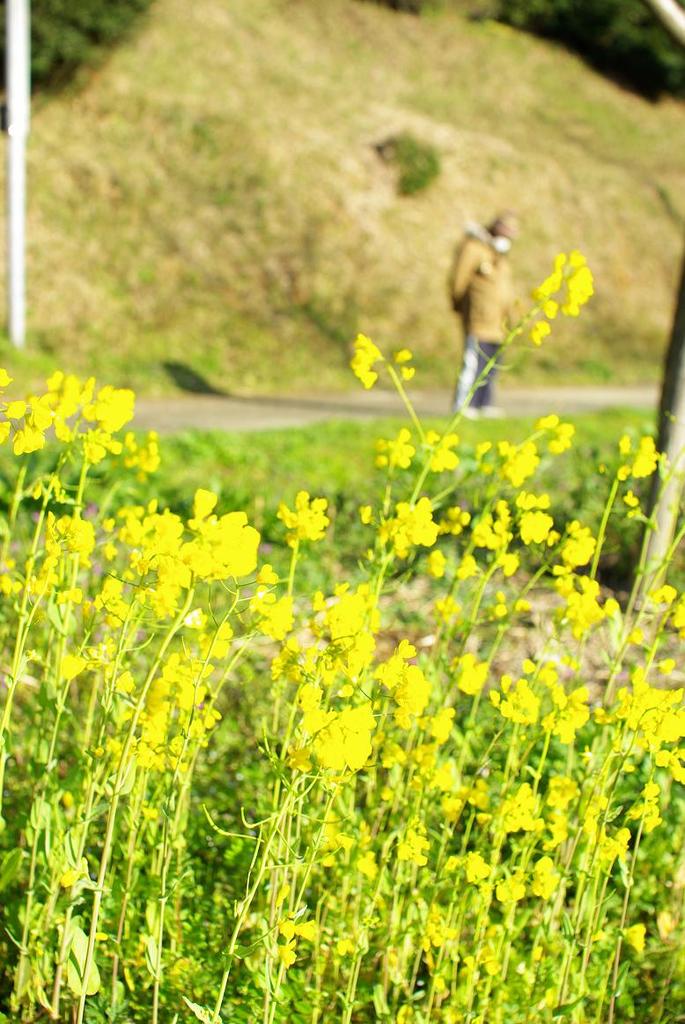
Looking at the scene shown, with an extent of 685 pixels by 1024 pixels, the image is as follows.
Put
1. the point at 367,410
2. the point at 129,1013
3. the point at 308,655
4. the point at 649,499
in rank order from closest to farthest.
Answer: the point at 308,655 < the point at 129,1013 < the point at 649,499 < the point at 367,410

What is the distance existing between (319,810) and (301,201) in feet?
47.6

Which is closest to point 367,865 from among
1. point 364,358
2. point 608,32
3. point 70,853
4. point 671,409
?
point 70,853

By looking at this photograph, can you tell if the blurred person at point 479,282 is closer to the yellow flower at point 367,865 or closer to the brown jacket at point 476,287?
the brown jacket at point 476,287

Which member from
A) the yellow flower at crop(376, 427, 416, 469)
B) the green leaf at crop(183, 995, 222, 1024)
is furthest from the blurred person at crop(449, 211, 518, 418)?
the green leaf at crop(183, 995, 222, 1024)

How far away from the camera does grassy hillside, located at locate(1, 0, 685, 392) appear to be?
13547 mm

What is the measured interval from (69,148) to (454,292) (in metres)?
6.21

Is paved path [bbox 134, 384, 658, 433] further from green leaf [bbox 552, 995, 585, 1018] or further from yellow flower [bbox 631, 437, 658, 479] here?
green leaf [bbox 552, 995, 585, 1018]

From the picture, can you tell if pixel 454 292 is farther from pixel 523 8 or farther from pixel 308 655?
pixel 523 8

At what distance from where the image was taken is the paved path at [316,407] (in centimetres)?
1042

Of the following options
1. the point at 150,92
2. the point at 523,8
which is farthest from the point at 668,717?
A: the point at 523,8

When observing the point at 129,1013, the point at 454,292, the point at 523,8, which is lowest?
the point at 129,1013

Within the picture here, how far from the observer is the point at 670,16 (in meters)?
5.23

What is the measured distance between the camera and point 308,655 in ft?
6.59

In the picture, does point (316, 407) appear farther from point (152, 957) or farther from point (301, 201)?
point (152, 957)
